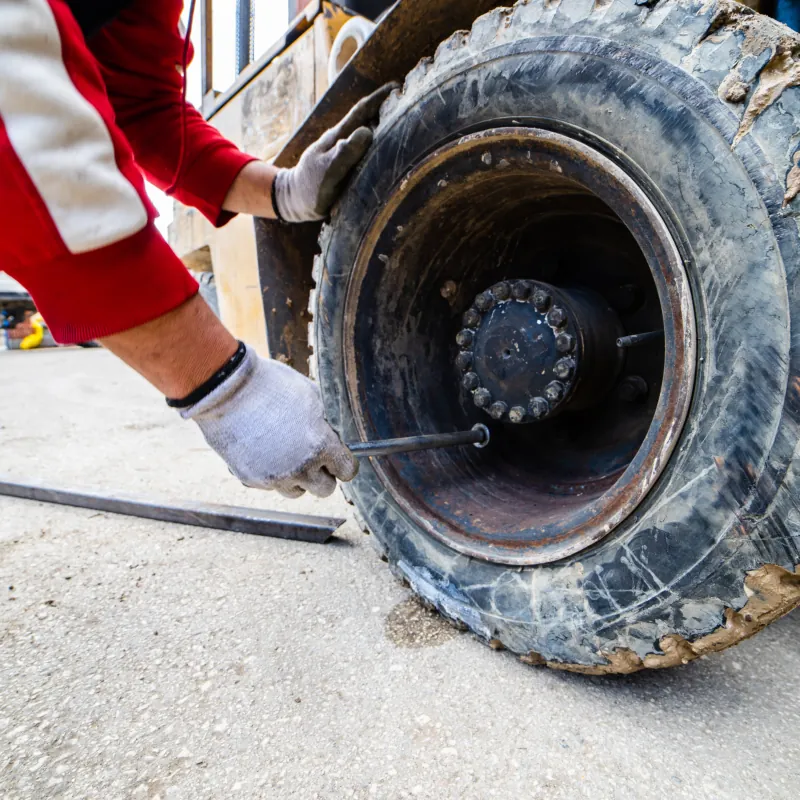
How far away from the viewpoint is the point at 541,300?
109 cm

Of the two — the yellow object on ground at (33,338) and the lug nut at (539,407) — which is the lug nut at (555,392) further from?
the yellow object on ground at (33,338)

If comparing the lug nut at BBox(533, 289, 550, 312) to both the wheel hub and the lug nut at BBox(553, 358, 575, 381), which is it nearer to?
the wheel hub

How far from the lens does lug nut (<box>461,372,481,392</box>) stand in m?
1.19

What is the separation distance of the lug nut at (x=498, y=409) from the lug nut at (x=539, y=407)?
6 centimetres

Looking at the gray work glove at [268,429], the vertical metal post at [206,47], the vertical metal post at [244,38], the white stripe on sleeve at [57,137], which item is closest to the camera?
the white stripe on sleeve at [57,137]

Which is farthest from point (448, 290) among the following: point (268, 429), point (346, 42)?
point (346, 42)

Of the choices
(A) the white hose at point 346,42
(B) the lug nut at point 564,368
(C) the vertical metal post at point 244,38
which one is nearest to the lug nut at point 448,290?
Answer: (B) the lug nut at point 564,368

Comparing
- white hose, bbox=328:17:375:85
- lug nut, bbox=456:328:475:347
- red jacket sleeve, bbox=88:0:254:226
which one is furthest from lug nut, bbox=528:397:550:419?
white hose, bbox=328:17:375:85

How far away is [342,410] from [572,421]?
0.54 m

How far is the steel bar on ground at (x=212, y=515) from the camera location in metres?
1.47

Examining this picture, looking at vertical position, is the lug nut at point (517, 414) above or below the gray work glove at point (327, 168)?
below

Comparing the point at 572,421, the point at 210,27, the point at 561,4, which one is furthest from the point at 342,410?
the point at 210,27

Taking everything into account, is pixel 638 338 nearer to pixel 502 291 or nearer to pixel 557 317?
pixel 557 317

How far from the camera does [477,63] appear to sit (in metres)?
0.90
